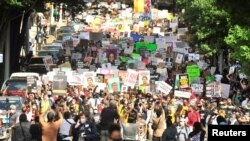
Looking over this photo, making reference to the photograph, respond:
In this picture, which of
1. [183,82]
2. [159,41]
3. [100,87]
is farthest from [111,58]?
[183,82]

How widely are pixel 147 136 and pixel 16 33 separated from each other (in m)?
23.4

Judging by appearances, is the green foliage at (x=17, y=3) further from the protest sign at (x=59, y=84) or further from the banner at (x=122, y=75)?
the banner at (x=122, y=75)

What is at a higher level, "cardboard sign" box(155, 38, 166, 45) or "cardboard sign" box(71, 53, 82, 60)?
"cardboard sign" box(155, 38, 166, 45)

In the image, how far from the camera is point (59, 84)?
28734 mm

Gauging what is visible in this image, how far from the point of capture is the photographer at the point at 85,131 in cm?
1812

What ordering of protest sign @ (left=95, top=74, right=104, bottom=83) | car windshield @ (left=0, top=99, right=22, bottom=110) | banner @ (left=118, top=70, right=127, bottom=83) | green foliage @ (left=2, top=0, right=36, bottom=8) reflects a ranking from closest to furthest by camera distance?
car windshield @ (left=0, top=99, right=22, bottom=110) → banner @ (left=118, top=70, right=127, bottom=83) → protest sign @ (left=95, top=74, right=104, bottom=83) → green foliage @ (left=2, top=0, right=36, bottom=8)

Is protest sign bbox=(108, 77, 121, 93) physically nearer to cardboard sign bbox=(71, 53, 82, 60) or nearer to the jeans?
the jeans

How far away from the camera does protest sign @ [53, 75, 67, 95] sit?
28.3 metres

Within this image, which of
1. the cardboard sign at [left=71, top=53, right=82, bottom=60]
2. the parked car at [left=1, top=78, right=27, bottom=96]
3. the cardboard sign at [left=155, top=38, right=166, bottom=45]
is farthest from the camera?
the cardboard sign at [left=155, top=38, right=166, bottom=45]

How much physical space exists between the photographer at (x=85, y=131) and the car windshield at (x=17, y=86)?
10.6 m

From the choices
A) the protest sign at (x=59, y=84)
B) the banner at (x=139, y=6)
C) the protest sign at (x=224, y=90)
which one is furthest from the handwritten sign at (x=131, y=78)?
the banner at (x=139, y=6)

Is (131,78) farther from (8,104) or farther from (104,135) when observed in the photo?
(104,135)

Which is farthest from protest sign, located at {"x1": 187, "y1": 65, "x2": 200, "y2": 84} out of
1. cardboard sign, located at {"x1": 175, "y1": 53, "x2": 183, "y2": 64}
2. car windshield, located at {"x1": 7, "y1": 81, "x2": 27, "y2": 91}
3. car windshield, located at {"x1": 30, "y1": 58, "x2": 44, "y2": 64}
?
car windshield, located at {"x1": 30, "y1": 58, "x2": 44, "y2": 64}

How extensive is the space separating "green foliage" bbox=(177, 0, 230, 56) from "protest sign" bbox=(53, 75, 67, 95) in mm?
11627
